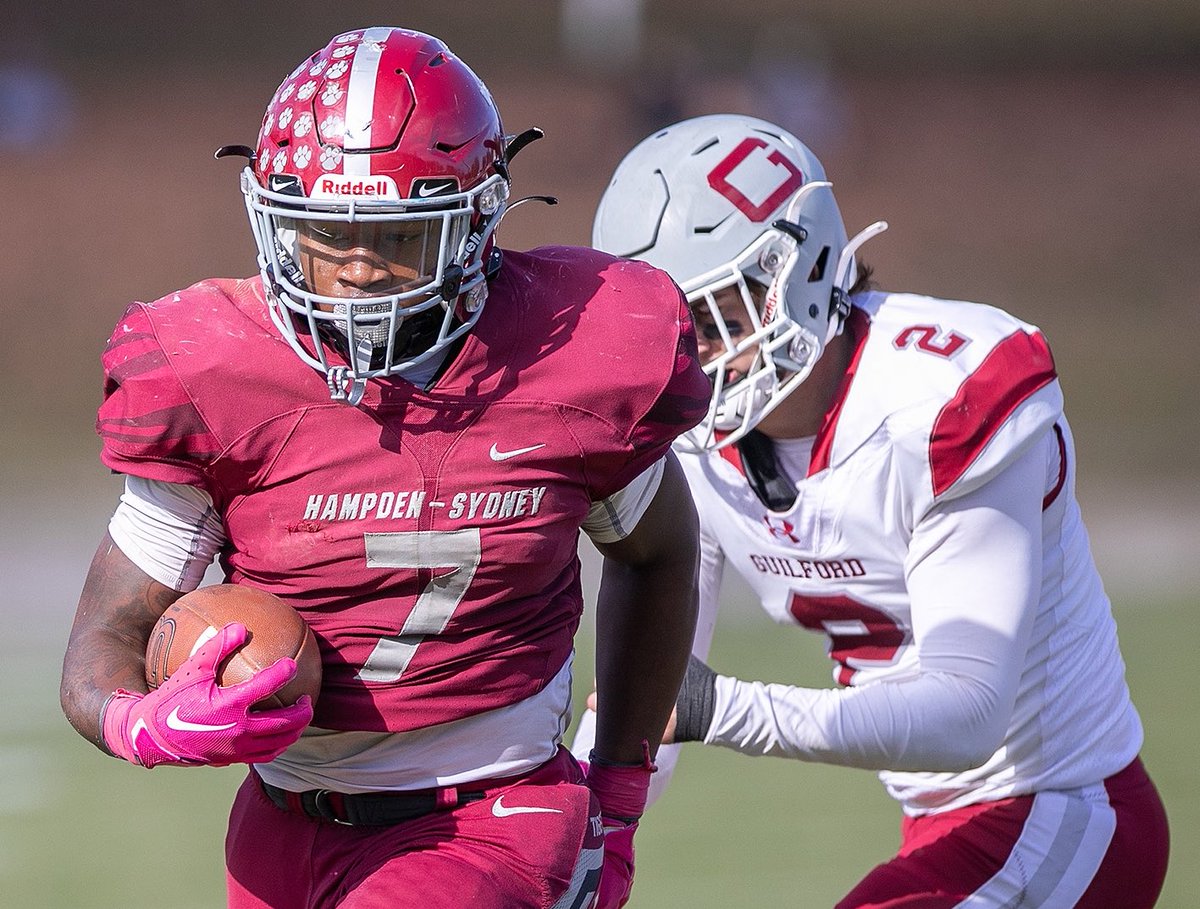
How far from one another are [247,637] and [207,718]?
0.14 meters

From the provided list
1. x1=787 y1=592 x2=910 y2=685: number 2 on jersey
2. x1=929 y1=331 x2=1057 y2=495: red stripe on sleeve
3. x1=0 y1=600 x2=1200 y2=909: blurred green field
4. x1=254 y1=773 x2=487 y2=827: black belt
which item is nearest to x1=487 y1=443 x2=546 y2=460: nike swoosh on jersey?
x1=254 y1=773 x2=487 y2=827: black belt

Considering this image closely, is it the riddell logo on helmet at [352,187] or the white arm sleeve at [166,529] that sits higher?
the riddell logo on helmet at [352,187]

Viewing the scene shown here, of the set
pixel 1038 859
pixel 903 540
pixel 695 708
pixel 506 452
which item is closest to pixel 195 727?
pixel 506 452

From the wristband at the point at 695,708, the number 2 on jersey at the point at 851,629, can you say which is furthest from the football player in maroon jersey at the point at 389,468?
Result: the number 2 on jersey at the point at 851,629

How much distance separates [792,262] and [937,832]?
110cm

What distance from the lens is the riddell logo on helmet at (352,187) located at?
216 cm

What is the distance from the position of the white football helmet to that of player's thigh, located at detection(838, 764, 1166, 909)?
85 centimetres

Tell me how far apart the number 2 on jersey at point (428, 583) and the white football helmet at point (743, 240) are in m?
0.81

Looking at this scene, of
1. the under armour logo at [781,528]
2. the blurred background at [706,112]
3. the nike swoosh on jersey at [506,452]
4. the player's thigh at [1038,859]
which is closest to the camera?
the nike swoosh on jersey at [506,452]

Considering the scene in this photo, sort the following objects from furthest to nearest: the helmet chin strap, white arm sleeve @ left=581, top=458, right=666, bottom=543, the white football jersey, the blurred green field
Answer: the blurred green field, the white football jersey, white arm sleeve @ left=581, top=458, right=666, bottom=543, the helmet chin strap

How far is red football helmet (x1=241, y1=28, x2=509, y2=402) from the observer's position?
215 cm

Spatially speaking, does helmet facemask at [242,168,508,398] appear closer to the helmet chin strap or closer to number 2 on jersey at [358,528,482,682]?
the helmet chin strap

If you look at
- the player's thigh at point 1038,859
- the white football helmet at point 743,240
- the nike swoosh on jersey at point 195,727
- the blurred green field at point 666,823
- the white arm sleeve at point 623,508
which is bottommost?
the blurred green field at point 666,823

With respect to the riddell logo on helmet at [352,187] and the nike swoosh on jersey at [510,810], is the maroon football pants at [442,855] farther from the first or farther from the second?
the riddell logo on helmet at [352,187]
